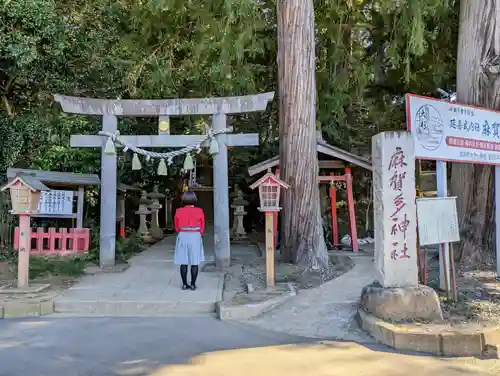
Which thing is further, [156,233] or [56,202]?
[156,233]

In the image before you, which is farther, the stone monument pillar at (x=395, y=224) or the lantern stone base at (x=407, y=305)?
the stone monument pillar at (x=395, y=224)

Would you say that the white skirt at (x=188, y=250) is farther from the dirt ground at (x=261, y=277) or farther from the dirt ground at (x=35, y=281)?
the dirt ground at (x=35, y=281)

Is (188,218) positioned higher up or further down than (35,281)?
higher up

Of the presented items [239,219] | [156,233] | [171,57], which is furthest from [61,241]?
[239,219]

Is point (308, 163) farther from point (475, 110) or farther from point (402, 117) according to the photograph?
point (402, 117)

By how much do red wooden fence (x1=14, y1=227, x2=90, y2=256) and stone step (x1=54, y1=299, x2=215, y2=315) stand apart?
4.04 meters

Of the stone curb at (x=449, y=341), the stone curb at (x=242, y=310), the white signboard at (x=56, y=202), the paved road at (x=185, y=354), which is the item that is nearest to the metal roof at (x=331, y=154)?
the white signboard at (x=56, y=202)

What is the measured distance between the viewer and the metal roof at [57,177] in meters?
9.70

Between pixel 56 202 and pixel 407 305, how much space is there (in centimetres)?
821

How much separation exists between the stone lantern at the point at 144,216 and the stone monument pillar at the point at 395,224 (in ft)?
33.5

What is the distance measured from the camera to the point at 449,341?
14.6 feet

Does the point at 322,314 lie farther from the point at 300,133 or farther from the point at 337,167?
the point at 337,167

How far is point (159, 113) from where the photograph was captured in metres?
9.22

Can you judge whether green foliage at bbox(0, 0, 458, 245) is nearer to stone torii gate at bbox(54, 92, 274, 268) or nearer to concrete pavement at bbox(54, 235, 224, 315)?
stone torii gate at bbox(54, 92, 274, 268)
